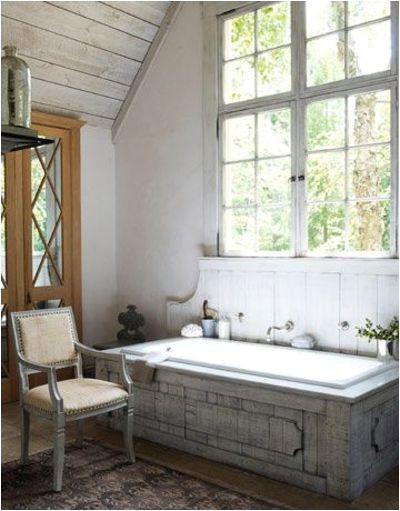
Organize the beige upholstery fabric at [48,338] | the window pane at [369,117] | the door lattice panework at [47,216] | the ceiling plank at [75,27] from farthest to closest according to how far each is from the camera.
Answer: the door lattice panework at [47,216] → the ceiling plank at [75,27] → the window pane at [369,117] → the beige upholstery fabric at [48,338]

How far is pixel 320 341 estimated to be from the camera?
3.60 meters

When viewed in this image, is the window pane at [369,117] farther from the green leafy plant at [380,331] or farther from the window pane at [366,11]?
the green leafy plant at [380,331]

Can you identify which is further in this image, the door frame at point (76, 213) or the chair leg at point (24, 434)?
the door frame at point (76, 213)

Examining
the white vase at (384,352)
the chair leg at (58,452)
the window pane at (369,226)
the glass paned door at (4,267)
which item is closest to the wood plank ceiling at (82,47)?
the glass paned door at (4,267)

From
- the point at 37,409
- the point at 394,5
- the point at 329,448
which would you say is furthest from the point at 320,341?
the point at 394,5

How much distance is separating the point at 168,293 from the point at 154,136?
4.37 feet

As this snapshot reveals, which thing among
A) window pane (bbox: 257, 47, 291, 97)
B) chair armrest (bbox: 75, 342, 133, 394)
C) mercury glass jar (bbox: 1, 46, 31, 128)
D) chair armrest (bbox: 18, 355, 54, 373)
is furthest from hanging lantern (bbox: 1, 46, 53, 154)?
window pane (bbox: 257, 47, 291, 97)

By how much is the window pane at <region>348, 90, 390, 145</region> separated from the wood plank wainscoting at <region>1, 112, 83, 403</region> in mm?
2293


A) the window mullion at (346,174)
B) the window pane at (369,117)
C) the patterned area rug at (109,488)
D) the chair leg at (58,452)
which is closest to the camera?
the patterned area rug at (109,488)

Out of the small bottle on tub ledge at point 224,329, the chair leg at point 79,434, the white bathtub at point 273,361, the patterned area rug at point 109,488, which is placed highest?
the small bottle on tub ledge at point 224,329

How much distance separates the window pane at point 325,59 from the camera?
3547 mm

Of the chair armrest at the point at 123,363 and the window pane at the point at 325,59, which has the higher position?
the window pane at the point at 325,59

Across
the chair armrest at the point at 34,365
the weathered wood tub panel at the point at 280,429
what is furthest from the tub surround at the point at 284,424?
the chair armrest at the point at 34,365

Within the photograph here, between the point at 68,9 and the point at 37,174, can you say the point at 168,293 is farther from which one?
the point at 68,9
